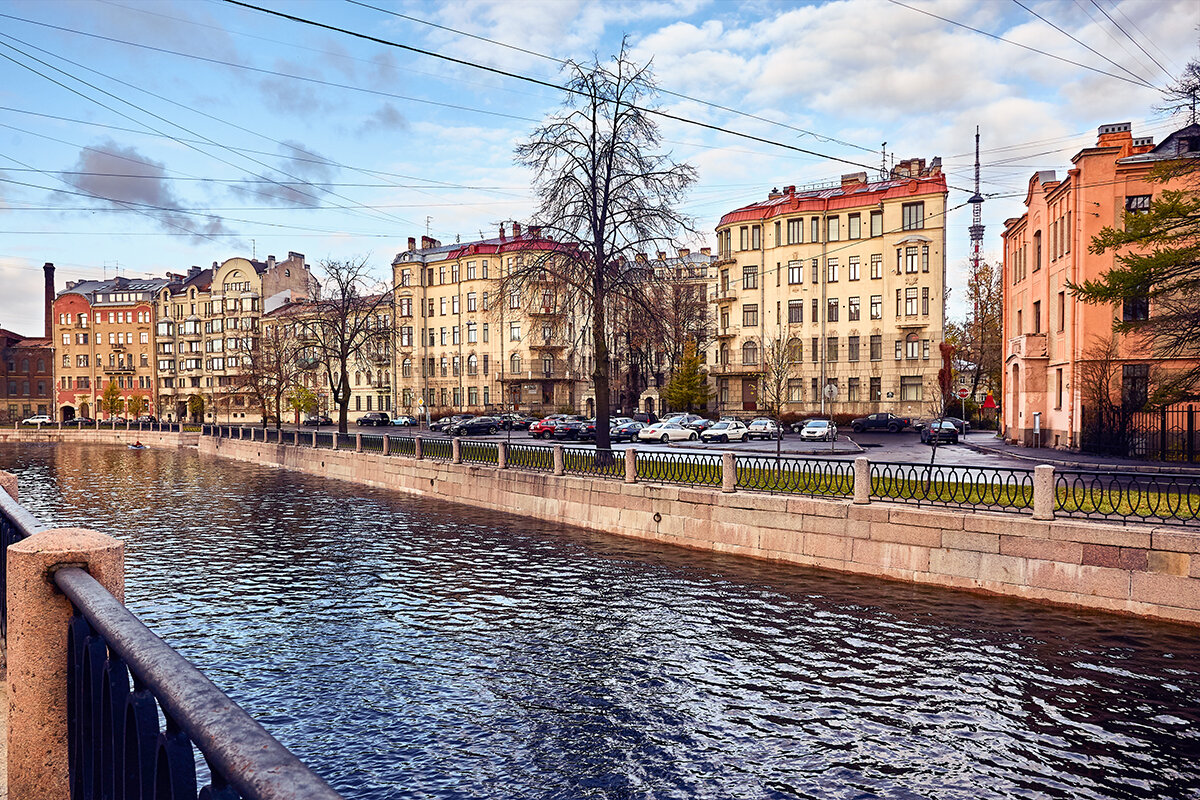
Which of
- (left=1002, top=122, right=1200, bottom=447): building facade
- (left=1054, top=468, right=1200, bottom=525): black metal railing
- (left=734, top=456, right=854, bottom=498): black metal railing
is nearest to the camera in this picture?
(left=1054, top=468, right=1200, bottom=525): black metal railing

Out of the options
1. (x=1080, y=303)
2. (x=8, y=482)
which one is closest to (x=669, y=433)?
(x=1080, y=303)

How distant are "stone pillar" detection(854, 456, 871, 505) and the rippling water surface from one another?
182 cm

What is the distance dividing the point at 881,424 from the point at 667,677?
4689 centimetres

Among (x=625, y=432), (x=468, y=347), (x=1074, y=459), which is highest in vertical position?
(x=468, y=347)

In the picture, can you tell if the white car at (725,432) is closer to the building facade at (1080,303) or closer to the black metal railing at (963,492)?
the building facade at (1080,303)

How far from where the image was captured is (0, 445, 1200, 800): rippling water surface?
801cm

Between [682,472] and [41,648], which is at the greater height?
[41,648]

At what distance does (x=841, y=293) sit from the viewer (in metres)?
61.3

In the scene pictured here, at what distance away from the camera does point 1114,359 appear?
3025 cm

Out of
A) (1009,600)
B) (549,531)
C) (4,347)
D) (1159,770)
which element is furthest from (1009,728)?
(4,347)

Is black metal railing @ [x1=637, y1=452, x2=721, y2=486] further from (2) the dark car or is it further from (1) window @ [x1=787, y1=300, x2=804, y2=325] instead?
(1) window @ [x1=787, y1=300, x2=804, y2=325]

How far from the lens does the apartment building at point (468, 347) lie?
73.5m

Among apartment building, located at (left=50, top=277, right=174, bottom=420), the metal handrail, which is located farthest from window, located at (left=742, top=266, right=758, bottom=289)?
apartment building, located at (left=50, top=277, right=174, bottom=420)

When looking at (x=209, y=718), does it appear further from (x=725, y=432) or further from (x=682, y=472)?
(x=725, y=432)
